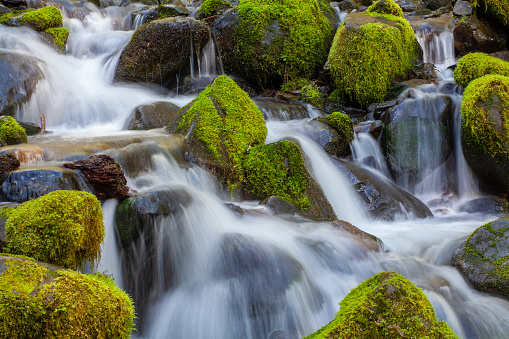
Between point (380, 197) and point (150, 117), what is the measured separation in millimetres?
4511

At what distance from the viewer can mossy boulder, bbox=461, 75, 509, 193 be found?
7367mm

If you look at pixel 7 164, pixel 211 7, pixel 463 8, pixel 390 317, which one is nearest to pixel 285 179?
pixel 7 164

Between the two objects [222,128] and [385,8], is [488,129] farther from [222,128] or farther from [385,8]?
[385,8]

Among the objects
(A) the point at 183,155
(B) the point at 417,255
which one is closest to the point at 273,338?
(B) the point at 417,255

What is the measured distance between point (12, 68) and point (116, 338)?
289 inches

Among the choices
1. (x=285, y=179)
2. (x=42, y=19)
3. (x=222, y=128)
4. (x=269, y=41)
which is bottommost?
(x=285, y=179)

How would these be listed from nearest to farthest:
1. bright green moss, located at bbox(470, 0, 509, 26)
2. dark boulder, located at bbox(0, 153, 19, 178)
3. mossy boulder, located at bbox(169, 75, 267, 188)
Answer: dark boulder, located at bbox(0, 153, 19, 178), mossy boulder, located at bbox(169, 75, 267, 188), bright green moss, located at bbox(470, 0, 509, 26)

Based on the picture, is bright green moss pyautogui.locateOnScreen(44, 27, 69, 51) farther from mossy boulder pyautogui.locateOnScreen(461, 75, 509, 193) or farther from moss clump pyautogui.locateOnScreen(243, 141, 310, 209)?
mossy boulder pyautogui.locateOnScreen(461, 75, 509, 193)

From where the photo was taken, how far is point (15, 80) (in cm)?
781

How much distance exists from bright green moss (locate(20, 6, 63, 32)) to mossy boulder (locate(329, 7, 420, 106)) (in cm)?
752

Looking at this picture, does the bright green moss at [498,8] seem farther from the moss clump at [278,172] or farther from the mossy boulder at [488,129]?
the moss clump at [278,172]

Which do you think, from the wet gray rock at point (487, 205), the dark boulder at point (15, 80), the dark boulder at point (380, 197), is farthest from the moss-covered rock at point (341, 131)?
the dark boulder at point (15, 80)

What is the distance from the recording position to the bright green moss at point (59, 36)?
10602mm

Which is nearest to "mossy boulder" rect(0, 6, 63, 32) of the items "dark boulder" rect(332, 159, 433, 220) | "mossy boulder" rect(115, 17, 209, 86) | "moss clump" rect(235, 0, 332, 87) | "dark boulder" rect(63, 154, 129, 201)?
"mossy boulder" rect(115, 17, 209, 86)
